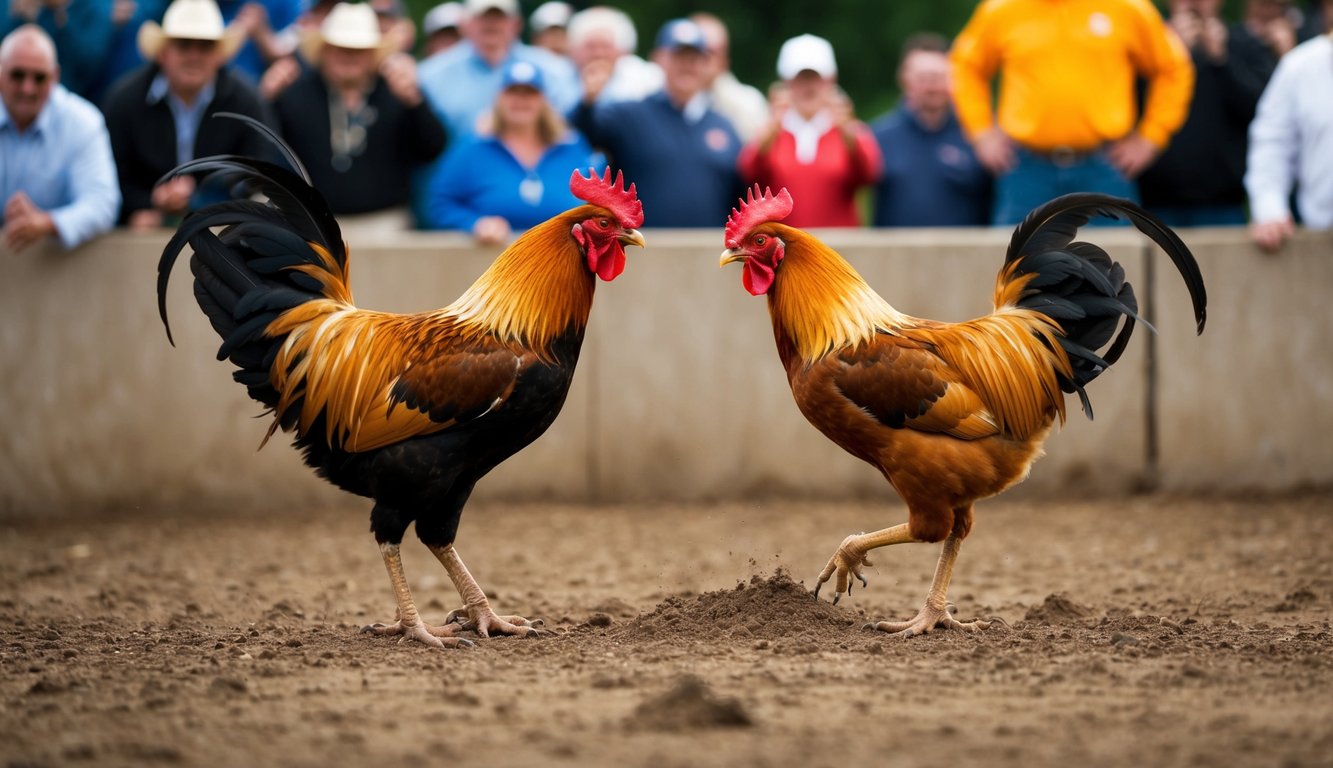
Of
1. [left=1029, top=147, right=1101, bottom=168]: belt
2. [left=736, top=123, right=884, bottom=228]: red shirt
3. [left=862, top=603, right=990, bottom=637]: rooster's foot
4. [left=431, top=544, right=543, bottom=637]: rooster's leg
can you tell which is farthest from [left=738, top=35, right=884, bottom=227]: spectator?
[left=431, top=544, right=543, bottom=637]: rooster's leg

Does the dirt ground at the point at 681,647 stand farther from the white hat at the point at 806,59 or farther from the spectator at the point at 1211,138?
the white hat at the point at 806,59

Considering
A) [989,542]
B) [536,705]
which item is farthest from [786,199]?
[989,542]

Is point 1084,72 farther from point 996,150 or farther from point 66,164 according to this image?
point 66,164

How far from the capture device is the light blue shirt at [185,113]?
9906 millimetres

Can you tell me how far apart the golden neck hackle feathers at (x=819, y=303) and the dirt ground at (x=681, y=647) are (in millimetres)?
1063

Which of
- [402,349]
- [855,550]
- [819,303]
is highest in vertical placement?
[819,303]

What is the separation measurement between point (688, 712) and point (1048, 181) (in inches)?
264

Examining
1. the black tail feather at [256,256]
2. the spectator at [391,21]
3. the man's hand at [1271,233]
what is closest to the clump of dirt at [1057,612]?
the black tail feather at [256,256]

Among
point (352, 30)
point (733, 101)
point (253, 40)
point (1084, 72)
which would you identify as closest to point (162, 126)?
point (352, 30)

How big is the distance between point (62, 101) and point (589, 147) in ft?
11.6

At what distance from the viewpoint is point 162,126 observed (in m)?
9.93

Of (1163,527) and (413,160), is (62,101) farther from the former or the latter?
(1163,527)

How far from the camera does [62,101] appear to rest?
959 centimetres

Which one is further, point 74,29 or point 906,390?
point 74,29
